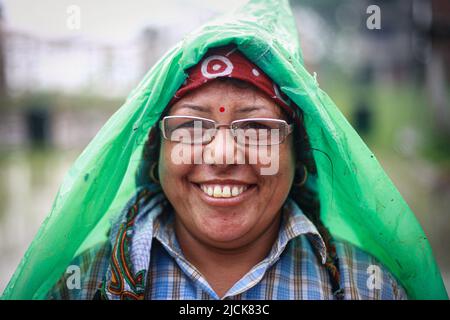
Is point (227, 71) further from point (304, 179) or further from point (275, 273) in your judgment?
point (275, 273)

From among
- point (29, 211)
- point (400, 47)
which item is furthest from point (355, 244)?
point (400, 47)

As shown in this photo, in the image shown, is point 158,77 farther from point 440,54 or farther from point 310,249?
point 440,54

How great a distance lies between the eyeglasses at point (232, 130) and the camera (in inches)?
56.1

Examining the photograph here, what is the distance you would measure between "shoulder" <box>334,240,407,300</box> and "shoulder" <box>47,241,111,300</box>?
81cm

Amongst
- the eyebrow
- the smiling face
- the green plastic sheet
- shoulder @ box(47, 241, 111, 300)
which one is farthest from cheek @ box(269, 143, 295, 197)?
shoulder @ box(47, 241, 111, 300)

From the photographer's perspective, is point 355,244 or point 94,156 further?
point 355,244

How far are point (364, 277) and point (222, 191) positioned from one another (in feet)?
1.92

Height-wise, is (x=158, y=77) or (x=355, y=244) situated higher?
(x=158, y=77)

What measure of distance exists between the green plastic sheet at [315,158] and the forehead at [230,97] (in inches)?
2.9

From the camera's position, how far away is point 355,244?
1.70m

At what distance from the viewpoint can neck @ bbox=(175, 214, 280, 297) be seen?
1.57 meters

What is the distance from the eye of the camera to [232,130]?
1.42m

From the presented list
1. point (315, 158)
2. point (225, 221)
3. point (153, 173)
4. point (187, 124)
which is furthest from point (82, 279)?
point (315, 158)

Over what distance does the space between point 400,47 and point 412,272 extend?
993cm
